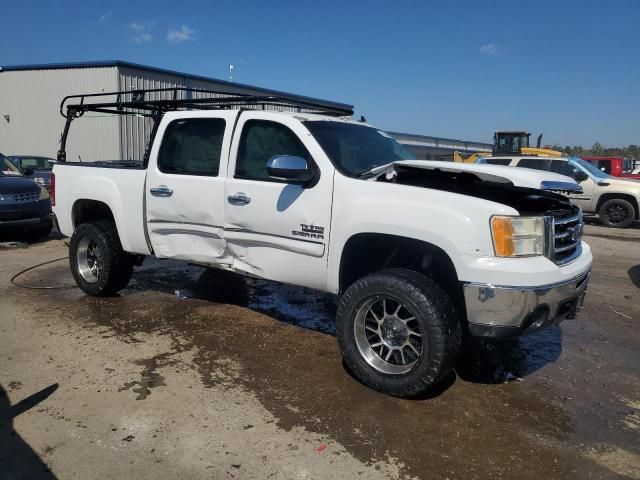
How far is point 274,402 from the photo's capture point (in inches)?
135

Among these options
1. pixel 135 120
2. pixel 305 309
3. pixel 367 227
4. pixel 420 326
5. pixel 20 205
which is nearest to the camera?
pixel 420 326

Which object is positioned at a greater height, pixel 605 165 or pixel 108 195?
pixel 605 165

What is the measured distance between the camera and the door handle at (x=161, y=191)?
4766 millimetres

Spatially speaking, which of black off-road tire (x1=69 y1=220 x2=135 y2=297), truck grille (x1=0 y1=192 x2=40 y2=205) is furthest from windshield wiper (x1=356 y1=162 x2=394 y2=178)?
truck grille (x1=0 y1=192 x2=40 y2=205)

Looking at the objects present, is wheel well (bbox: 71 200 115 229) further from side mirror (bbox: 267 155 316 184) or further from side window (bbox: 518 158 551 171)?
side window (bbox: 518 158 551 171)

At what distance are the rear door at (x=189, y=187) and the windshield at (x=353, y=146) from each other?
2.90 ft

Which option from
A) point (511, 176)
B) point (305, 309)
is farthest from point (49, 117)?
point (511, 176)

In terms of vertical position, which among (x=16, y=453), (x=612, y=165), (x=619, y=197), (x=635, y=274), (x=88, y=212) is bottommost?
(x=16, y=453)

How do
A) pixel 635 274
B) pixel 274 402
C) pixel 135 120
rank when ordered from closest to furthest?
pixel 274 402 → pixel 635 274 → pixel 135 120

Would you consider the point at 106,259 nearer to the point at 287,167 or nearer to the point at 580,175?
the point at 287,167

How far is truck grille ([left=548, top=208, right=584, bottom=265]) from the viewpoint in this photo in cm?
337

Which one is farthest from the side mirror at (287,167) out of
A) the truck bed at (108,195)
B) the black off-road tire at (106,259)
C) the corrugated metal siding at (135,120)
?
the corrugated metal siding at (135,120)

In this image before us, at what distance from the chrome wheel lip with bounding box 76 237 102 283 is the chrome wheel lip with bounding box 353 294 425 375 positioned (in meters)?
3.37

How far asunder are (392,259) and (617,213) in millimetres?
11866
